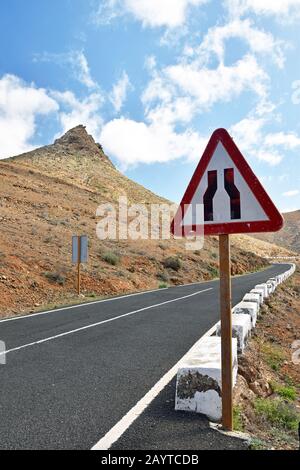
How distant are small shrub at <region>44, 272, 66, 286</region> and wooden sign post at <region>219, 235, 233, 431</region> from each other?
1731cm

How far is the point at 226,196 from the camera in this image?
421 cm

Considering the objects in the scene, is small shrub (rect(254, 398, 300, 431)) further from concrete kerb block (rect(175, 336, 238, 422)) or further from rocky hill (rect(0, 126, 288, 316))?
rocky hill (rect(0, 126, 288, 316))

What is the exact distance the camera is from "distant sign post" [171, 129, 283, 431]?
4.05 meters

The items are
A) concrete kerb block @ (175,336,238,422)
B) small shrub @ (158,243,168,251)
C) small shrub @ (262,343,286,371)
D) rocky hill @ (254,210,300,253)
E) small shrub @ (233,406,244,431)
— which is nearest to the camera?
small shrub @ (233,406,244,431)

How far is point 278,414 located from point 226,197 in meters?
2.82

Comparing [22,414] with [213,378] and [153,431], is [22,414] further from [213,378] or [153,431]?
[213,378]

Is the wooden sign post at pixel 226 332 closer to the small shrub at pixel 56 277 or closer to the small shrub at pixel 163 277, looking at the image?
the small shrub at pixel 56 277

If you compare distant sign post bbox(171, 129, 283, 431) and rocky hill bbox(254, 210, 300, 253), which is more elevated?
rocky hill bbox(254, 210, 300, 253)

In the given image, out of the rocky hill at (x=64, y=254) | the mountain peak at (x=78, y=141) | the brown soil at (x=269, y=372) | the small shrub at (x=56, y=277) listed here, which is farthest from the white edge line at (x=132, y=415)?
the mountain peak at (x=78, y=141)

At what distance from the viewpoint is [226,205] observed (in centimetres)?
419

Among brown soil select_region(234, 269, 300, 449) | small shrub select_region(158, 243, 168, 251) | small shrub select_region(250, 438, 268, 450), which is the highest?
small shrub select_region(158, 243, 168, 251)

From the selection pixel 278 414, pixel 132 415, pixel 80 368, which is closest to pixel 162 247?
pixel 80 368

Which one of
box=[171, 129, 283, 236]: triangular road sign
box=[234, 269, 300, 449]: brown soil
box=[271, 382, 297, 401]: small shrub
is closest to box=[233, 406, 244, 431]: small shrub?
Result: box=[234, 269, 300, 449]: brown soil

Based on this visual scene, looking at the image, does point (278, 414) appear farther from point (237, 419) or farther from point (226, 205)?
point (226, 205)
